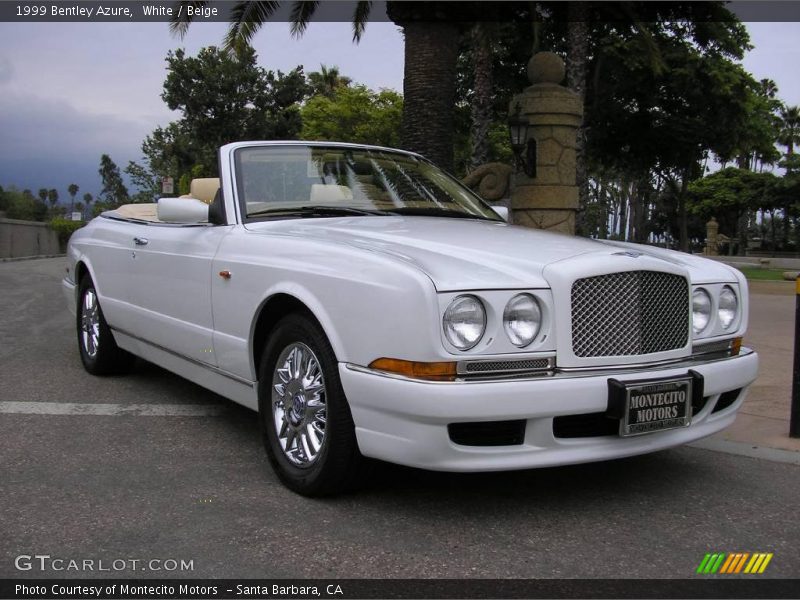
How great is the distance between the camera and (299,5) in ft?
50.4

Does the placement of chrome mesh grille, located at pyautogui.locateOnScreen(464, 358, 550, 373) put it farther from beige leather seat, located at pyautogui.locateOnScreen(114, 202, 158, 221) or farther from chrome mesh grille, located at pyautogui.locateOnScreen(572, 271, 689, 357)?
beige leather seat, located at pyautogui.locateOnScreen(114, 202, 158, 221)

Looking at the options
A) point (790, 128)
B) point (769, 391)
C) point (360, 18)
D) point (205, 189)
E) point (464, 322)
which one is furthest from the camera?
point (790, 128)

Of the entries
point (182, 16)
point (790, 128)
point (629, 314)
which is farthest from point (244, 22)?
point (790, 128)

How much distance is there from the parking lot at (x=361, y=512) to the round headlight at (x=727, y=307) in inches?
29.4

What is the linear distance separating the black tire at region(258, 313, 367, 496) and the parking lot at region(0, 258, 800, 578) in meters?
0.11

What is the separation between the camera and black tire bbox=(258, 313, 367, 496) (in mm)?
3352

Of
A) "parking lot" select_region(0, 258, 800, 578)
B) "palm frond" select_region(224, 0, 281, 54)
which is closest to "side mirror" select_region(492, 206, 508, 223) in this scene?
"parking lot" select_region(0, 258, 800, 578)

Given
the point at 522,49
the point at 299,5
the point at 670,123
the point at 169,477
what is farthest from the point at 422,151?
the point at 670,123

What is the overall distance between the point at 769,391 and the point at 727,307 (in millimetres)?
2497

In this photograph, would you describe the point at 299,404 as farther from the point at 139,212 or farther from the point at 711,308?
the point at 139,212

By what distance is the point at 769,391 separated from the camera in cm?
605

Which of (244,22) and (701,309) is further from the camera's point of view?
(244,22)

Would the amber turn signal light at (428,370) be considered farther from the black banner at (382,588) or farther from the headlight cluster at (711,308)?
the headlight cluster at (711,308)

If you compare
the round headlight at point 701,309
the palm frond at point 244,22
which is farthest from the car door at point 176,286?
the palm frond at point 244,22
